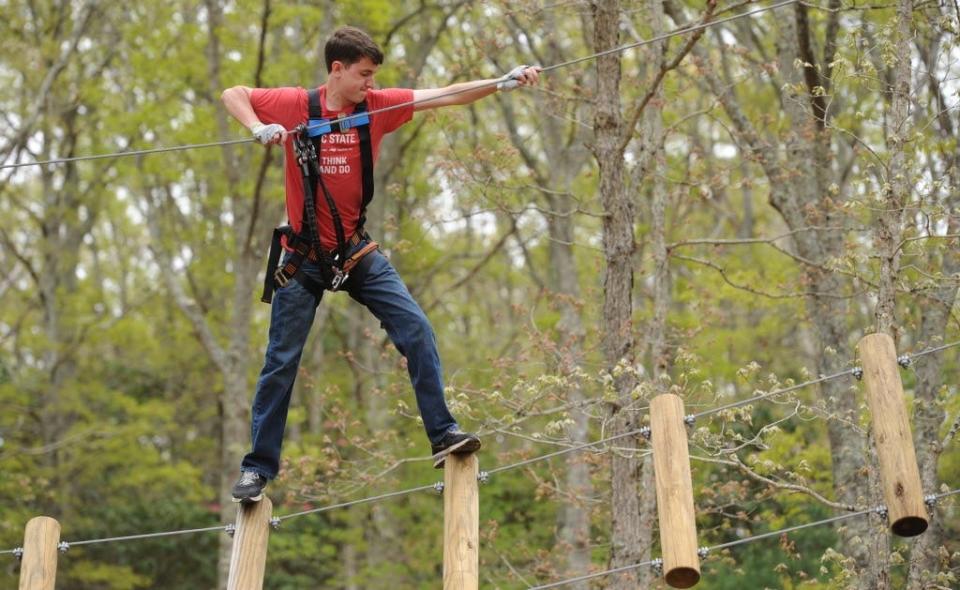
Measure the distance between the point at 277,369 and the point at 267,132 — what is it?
1.02m

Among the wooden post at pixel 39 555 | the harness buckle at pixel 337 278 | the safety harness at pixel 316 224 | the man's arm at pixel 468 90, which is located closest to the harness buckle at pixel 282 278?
the safety harness at pixel 316 224

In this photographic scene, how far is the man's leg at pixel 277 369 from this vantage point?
17.4 ft

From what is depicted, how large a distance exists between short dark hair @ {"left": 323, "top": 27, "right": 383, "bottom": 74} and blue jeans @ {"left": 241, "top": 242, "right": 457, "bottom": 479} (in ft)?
2.59

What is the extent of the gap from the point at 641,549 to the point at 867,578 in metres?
1.63

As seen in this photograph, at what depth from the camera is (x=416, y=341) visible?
5246mm

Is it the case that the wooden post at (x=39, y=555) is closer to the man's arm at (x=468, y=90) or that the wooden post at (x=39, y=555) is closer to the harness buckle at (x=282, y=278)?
the harness buckle at (x=282, y=278)

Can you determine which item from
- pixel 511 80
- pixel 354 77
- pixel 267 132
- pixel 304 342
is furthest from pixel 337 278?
pixel 511 80

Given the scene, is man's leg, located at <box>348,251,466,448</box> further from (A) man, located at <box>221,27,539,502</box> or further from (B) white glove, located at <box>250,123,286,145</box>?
(B) white glove, located at <box>250,123,286,145</box>

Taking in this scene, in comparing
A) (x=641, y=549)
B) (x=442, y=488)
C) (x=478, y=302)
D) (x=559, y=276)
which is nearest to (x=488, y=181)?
(x=641, y=549)

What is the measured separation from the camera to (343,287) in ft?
17.7

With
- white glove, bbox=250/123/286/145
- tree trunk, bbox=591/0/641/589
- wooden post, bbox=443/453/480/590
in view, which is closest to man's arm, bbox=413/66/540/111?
white glove, bbox=250/123/286/145

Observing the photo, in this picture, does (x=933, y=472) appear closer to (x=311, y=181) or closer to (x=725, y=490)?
(x=725, y=490)

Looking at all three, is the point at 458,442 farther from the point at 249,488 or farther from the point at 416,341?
the point at 249,488

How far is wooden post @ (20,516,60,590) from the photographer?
218 inches
